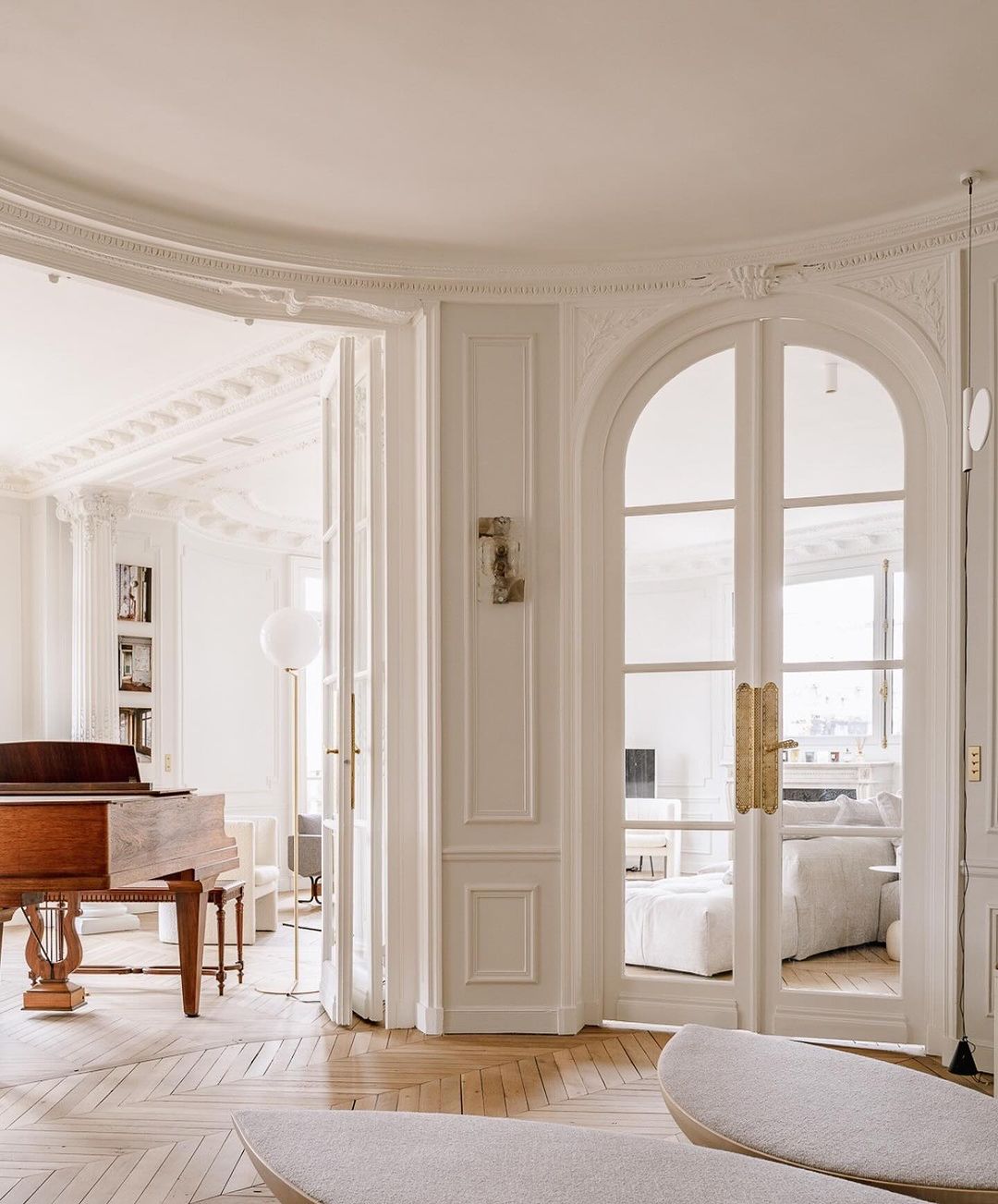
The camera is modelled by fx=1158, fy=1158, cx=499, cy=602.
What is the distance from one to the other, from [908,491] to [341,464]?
228cm

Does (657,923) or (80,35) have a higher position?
(80,35)

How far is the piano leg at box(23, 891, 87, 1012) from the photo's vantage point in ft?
16.9

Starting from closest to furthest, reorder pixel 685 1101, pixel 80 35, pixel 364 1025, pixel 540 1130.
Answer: pixel 540 1130 → pixel 685 1101 → pixel 80 35 → pixel 364 1025

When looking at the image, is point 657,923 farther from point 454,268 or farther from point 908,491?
point 454,268

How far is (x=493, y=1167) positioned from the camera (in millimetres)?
2045

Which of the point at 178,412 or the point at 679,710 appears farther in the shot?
the point at 178,412

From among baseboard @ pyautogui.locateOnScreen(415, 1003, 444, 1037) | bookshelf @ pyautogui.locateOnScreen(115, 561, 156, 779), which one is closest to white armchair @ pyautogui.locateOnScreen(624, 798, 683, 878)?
baseboard @ pyautogui.locateOnScreen(415, 1003, 444, 1037)

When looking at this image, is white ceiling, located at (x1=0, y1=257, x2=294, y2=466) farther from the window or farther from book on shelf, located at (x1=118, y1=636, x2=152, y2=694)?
the window

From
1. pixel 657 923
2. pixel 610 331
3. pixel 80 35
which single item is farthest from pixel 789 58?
pixel 657 923

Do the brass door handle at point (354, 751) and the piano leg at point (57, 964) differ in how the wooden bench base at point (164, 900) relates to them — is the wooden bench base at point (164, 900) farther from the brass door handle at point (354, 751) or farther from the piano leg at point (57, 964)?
the brass door handle at point (354, 751)

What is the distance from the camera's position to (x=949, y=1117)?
7.72 feet

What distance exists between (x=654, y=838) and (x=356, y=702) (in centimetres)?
138

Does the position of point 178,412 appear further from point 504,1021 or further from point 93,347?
point 504,1021

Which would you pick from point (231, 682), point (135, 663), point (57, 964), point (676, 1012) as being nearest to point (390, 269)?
point (676, 1012)
